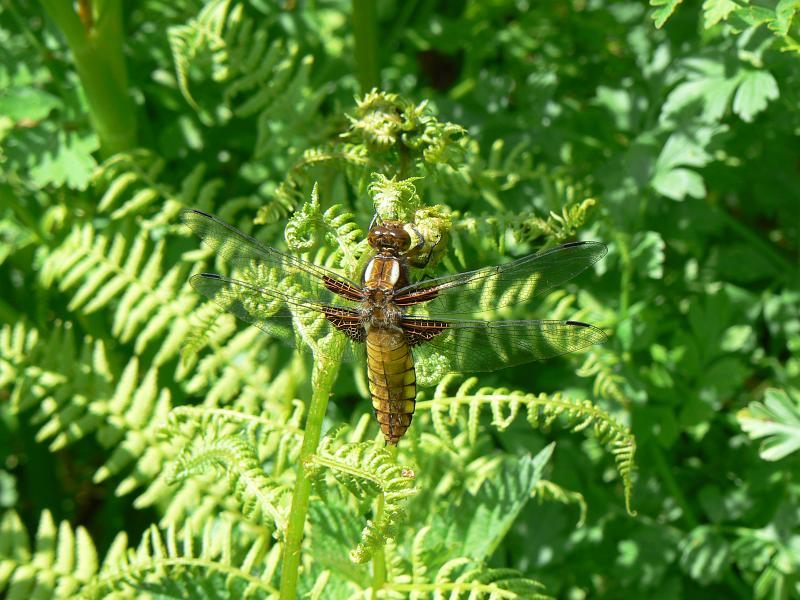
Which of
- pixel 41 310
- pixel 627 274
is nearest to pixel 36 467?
pixel 41 310

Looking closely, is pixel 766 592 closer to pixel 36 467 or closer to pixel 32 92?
pixel 36 467

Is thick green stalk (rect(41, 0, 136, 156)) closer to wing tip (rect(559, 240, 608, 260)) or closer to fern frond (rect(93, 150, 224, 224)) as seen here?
fern frond (rect(93, 150, 224, 224))

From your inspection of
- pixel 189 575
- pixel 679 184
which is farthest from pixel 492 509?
pixel 679 184

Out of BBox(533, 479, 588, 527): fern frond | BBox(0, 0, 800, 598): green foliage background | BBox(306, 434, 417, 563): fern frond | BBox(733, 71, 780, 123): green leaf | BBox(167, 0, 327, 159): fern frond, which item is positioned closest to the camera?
BBox(306, 434, 417, 563): fern frond

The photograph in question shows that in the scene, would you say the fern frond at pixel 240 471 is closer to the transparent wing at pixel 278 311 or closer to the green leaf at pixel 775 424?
the transparent wing at pixel 278 311

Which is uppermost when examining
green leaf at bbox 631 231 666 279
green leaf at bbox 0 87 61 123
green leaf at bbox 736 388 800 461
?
green leaf at bbox 0 87 61 123

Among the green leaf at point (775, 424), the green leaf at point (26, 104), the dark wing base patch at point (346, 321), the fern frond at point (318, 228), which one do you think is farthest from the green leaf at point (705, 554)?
the green leaf at point (26, 104)

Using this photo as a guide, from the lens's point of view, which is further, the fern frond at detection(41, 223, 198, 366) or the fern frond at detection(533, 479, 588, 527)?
the fern frond at detection(41, 223, 198, 366)

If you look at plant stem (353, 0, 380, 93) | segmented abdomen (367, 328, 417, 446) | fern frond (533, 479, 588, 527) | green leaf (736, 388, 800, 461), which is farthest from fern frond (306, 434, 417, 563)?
plant stem (353, 0, 380, 93)
